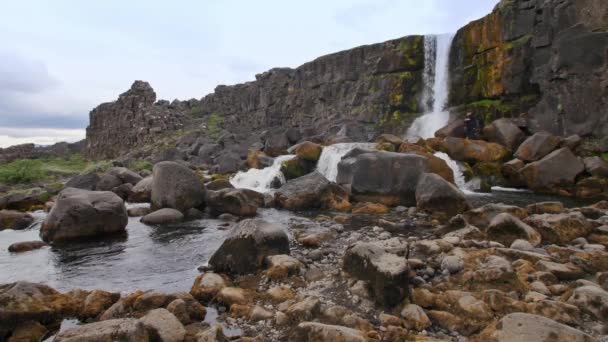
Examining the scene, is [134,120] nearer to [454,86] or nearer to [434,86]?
[434,86]

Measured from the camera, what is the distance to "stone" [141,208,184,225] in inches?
629

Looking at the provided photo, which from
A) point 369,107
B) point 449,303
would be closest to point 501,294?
point 449,303

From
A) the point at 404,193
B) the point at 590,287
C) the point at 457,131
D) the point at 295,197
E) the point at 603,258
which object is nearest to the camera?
the point at 590,287

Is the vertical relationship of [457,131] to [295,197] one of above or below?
above

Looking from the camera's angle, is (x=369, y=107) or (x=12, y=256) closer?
(x=12, y=256)

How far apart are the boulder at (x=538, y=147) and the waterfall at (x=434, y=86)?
15.4 meters

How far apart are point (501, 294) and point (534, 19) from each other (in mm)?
30654

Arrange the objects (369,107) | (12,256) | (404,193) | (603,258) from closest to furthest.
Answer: (603,258), (12,256), (404,193), (369,107)

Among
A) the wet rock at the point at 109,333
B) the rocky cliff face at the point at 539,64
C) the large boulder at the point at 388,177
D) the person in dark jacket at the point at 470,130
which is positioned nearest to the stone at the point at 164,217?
the large boulder at the point at 388,177

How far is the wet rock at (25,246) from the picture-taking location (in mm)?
12438

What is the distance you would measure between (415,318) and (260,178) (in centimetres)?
2127

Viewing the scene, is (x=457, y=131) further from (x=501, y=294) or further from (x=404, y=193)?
(x=501, y=294)

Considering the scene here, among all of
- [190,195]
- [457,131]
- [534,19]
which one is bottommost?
[190,195]

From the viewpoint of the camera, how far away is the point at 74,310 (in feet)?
23.8
